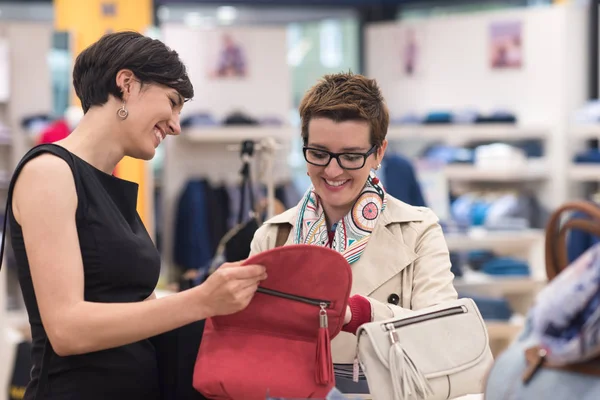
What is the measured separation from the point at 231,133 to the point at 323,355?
6.12 metres

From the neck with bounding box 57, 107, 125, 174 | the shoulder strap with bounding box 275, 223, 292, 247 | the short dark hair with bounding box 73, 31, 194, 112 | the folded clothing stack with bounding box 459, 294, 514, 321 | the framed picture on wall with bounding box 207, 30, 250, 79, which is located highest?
the framed picture on wall with bounding box 207, 30, 250, 79

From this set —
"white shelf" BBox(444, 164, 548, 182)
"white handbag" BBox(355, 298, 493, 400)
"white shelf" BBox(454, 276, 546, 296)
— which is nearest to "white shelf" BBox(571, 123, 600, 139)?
"white shelf" BBox(444, 164, 548, 182)

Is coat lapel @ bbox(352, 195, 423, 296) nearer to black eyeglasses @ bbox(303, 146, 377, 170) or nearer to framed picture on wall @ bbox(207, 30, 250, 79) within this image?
black eyeglasses @ bbox(303, 146, 377, 170)

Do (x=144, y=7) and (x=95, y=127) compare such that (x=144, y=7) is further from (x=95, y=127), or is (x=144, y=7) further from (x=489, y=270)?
(x=95, y=127)

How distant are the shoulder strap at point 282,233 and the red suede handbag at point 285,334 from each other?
20.7 inches

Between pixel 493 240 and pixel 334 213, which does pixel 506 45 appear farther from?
pixel 334 213

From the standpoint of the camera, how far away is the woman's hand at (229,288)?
1771mm

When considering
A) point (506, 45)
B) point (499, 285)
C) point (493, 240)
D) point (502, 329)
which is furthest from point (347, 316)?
point (506, 45)

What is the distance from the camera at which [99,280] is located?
6.47 feet

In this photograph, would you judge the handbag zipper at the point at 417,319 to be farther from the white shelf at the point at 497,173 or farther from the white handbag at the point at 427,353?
the white shelf at the point at 497,173

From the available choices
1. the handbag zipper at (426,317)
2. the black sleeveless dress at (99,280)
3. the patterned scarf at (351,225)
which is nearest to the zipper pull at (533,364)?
the handbag zipper at (426,317)

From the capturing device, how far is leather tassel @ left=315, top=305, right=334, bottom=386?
1.84 m

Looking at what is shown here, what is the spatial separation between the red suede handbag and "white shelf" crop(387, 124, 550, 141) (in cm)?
652

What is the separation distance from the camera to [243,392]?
6.08 feet
